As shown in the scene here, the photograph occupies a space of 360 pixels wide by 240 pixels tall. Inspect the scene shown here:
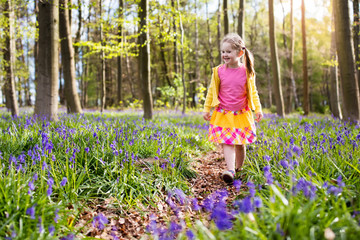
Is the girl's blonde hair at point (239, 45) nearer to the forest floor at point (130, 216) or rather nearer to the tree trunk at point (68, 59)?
the forest floor at point (130, 216)

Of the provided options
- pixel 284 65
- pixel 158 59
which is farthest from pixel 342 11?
pixel 284 65

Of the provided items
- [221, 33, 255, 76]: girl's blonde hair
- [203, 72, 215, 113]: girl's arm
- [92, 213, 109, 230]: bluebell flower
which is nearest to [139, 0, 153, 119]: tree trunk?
[203, 72, 215, 113]: girl's arm

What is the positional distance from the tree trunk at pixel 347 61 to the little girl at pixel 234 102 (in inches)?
167

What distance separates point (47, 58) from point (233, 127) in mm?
4808

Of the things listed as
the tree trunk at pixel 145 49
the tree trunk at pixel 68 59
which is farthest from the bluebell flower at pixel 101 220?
the tree trunk at pixel 68 59

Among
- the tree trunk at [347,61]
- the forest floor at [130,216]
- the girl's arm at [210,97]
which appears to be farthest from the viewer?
the tree trunk at [347,61]

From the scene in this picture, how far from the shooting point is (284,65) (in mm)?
35250

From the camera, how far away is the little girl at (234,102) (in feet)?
11.8

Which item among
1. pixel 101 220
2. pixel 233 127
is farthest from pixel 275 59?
pixel 101 220

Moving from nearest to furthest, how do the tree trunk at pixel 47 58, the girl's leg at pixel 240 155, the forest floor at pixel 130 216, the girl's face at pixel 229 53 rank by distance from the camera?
the forest floor at pixel 130 216
the girl's face at pixel 229 53
the girl's leg at pixel 240 155
the tree trunk at pixel 47 58

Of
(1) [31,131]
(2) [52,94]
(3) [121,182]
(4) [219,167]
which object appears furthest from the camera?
(2) [52,94]

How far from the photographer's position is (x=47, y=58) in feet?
19.5

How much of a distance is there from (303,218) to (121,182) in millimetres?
1999

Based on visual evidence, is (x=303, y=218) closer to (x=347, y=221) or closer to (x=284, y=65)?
(x=347, y=221)
